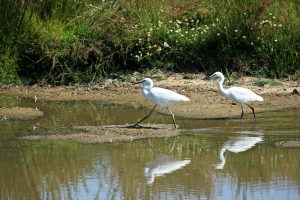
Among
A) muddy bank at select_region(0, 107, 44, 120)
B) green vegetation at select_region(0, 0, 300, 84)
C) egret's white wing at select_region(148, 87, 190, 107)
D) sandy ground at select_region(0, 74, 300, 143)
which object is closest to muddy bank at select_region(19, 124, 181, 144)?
egret's white wing at select_region(148, 87, 190, 107)

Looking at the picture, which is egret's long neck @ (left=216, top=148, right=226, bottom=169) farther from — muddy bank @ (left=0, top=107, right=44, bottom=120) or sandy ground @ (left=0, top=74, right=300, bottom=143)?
muddy bank @ (left=0, top=107, right=44, bottom=120)

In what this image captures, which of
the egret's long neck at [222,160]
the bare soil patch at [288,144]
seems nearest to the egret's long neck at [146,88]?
the egret's long neck at [222,160]

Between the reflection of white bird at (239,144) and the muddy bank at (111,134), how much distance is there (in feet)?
3.13

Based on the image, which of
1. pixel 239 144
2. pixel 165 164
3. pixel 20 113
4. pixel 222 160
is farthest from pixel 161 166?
pixel 20 113

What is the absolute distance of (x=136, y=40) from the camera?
16438 millimetres

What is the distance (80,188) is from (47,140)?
254cm

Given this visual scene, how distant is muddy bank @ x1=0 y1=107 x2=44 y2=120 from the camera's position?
13219 mm

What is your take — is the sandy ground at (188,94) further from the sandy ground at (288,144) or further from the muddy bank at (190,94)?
the sandy ground at (288,144)

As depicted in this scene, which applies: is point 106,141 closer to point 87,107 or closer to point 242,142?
point 242,142

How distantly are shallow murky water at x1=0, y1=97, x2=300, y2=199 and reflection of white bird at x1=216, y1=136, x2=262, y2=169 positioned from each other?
0.04 ft

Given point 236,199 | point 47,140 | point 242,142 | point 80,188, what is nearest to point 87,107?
point 47,140

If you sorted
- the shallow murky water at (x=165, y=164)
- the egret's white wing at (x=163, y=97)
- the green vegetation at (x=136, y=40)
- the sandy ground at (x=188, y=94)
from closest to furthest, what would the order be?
1. the shallow murky water at (x=165, y=164)
2. the egret's white wing at (x=163, y=97)
3. the sandy ground at (x=188, y=94)
4. the green vegetation at (x=136, y=40)

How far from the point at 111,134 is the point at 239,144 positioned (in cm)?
186

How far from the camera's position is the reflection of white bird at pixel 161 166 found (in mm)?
9516
